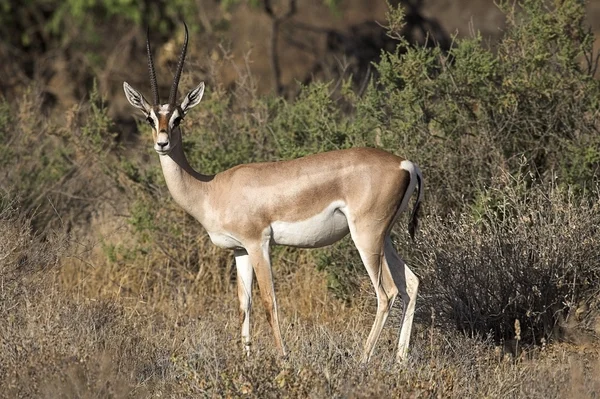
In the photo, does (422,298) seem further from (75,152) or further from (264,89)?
(264,89)

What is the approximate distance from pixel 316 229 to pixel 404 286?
0.78 metres

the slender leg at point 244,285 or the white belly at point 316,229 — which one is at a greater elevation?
the white belly at point 316,229

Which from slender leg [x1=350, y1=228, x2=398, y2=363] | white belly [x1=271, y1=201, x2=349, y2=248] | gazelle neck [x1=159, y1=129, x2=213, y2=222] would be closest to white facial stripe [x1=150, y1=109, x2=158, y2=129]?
gazelle neck [x1=159, y1=129, x2=213, y2=222]

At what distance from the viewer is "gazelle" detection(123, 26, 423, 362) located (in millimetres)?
6578

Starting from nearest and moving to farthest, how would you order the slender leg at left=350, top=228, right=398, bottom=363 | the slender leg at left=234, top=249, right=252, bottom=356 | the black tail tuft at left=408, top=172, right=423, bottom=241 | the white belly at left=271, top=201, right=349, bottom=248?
the slender leg at left=350, top=228, right=398, bottom=363, the white belly at left=271, top=201, right=349, bottom=248, the black tail tuft at left=408, top=172, right=423, bottom=241, the slender leg at left=234, top=249, right=252, bottom=356

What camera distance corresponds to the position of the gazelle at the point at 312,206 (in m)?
6.58

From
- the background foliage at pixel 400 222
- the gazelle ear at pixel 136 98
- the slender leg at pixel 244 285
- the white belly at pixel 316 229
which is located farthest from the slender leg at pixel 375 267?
the gazelle ear at pixel 136 98

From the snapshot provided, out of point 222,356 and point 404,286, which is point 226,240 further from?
point 404,286

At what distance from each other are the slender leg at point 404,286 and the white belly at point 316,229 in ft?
1.43

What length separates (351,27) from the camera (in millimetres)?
19391

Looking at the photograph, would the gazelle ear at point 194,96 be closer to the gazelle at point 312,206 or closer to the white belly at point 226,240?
the gazelle at point 312,206

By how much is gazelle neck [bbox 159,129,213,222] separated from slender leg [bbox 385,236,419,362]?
1.31 metres

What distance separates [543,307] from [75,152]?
509cm

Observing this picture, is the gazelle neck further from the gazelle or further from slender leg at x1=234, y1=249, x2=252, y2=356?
slender leg at x1=234, y1=249, x2=252, y2=356
